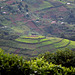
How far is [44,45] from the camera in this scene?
120 ft

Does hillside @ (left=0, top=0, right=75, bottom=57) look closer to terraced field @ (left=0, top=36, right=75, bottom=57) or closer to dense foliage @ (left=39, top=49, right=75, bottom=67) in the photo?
terraced field @ (left=0, top=36, right=75, bottom=57)

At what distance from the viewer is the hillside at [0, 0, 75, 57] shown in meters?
35.9

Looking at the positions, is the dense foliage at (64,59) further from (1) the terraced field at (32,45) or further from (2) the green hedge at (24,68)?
(1) the terraced field at (32,45)

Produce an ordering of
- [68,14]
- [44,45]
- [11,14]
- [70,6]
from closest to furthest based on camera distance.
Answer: [44,45] < [11,14] < [68,14] < [70,6]

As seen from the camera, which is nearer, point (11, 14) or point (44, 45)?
point (44, 45)

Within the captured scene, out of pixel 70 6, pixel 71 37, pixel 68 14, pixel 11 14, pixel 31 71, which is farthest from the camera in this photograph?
pixel 70 6

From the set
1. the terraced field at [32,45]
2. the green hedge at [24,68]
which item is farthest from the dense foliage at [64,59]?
the terraced field at [32,45]

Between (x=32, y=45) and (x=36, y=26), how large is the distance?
19299 mm

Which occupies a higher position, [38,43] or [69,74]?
[69,74]

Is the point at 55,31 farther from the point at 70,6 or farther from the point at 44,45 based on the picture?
the point at 70,6

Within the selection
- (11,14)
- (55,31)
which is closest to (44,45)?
(55,31)

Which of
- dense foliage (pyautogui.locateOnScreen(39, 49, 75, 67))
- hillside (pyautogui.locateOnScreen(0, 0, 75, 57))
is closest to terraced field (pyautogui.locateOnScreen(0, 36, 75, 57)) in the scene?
hillside (pyautogui.locateOnScreen(0, 0, 75, 57))

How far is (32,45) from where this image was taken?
36406 millimetres

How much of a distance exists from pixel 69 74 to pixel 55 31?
44122 millimetres
